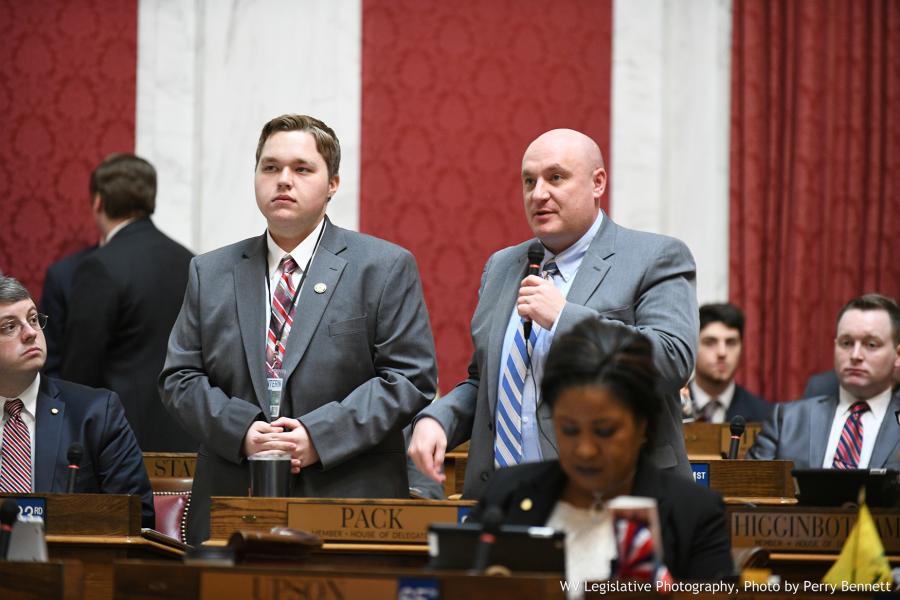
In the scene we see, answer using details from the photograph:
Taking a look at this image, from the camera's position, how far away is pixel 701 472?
4.16 meters

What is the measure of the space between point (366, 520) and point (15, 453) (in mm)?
1431

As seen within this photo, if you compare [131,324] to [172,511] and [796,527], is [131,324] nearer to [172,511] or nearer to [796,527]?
[172,511]

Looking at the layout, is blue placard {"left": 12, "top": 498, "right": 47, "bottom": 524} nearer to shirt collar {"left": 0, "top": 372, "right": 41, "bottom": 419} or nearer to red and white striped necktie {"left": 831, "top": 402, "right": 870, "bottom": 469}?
shirt collar {"left": 0, "top": 372, "right": 41, "bottom": 419}

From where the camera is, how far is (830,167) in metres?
7.27

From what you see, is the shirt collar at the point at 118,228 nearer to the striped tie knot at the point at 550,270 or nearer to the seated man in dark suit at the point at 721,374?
the striped tie knot at the point at 550,270

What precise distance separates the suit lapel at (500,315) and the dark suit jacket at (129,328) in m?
1.97

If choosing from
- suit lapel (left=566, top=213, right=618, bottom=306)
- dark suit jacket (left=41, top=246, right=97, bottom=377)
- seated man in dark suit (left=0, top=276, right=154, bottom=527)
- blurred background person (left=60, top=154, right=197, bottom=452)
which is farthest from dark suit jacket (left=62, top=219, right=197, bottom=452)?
suit lapel (left=566, top=213, right=618, bottom=306)

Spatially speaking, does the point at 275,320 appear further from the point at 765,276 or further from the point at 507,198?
the point at 765,276

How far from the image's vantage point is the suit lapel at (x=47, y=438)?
4098 millimetres

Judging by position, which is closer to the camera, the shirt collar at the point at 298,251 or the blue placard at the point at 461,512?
the blue placard at the point at 461,512

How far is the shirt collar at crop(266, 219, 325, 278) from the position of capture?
3.90m

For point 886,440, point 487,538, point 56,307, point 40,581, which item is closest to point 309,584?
point 487,538

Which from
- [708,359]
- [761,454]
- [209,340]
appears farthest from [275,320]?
[708,359]

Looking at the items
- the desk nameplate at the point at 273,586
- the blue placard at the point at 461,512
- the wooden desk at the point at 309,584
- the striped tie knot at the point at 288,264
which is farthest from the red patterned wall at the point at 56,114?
the desk nameplate at the point at 273,586
